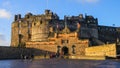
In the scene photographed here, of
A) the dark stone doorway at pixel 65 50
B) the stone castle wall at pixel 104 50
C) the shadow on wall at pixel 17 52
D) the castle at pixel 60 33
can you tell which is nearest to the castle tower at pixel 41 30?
the castle at pixel 60 33

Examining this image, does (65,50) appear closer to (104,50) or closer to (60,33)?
(60,33)

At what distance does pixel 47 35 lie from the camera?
109 metres

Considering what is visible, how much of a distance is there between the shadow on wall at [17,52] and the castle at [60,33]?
5.02 ft

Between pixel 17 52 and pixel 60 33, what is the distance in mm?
14845

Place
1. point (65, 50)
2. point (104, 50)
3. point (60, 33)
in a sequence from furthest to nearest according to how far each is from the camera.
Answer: point (60, 33), point (65, 50), point (104, 50)

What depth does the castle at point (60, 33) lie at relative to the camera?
307 feet

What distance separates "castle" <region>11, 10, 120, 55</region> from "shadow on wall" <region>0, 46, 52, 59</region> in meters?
1.53

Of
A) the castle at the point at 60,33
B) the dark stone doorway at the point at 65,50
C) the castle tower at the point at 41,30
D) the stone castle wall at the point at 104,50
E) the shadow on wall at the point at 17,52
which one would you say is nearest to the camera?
the stone castle wall at the point at 104,50

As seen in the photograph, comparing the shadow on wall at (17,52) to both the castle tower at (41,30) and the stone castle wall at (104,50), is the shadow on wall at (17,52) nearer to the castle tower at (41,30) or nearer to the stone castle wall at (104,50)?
→ the stone castle wall at (104,50)

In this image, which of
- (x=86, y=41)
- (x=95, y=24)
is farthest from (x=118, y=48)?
(x=95, y=24)

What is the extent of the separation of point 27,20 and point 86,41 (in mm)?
35826

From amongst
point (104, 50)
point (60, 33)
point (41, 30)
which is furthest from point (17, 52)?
point (104, 50)

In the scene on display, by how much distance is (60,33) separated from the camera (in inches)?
3797

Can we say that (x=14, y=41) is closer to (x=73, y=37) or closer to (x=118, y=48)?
(x=73, y=37)
